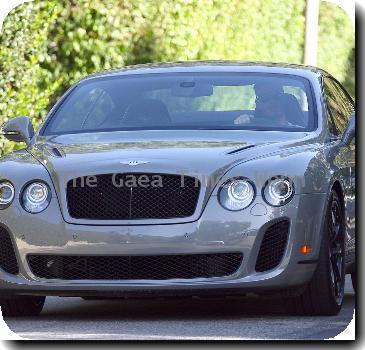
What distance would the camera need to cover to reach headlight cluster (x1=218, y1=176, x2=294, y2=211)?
855 cm

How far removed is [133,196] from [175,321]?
2.54ft

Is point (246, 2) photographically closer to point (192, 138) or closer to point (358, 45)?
point (192, 138)

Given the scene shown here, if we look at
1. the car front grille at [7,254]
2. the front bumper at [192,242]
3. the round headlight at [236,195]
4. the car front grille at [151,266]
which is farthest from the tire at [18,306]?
the round headlight at [236,195]

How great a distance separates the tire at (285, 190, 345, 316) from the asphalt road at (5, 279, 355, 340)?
79 mm

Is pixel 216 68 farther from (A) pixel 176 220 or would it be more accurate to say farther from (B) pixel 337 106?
(A) pixel 176 220

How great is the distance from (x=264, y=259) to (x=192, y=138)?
99cm

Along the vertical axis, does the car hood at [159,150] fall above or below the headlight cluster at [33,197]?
above

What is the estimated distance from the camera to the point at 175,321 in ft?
29.0

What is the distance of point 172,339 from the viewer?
7.90 meters

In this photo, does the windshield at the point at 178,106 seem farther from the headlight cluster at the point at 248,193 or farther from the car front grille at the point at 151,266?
the car front grille at the point at 151,266

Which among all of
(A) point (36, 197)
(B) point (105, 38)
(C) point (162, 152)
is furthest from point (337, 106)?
(B) point (105, 38)

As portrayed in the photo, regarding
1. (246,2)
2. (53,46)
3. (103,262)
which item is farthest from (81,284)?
(246,2)

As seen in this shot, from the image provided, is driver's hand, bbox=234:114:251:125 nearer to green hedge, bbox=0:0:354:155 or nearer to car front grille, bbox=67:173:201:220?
car front grille, bbox=67:173:201:220

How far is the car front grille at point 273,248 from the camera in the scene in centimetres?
860
